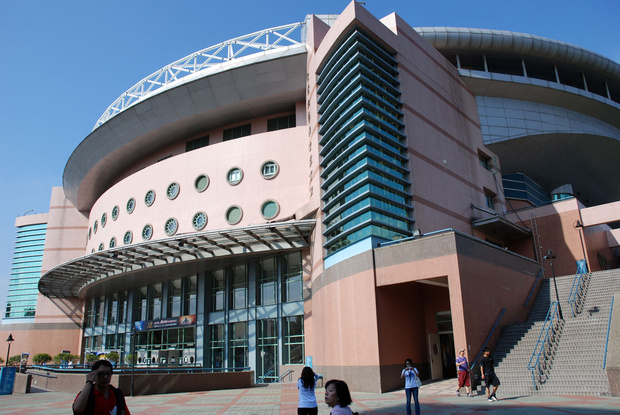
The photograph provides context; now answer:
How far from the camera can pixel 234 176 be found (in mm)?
32438

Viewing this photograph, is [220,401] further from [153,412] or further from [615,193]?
[615,193]

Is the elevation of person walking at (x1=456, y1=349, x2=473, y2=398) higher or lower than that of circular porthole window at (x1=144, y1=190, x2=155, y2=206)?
lower

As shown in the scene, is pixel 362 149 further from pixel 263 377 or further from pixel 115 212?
pixel 115 212

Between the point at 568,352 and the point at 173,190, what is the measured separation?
26.9 m

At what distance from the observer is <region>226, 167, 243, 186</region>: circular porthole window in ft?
105

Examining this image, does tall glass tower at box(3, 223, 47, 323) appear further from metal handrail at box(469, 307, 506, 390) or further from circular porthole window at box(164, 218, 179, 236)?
metal handrail at box(469, 307, 506, 390)

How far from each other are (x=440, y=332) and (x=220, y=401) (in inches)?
383

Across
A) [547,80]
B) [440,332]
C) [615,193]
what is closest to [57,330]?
[440,332]

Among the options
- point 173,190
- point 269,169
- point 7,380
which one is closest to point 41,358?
point 173,190

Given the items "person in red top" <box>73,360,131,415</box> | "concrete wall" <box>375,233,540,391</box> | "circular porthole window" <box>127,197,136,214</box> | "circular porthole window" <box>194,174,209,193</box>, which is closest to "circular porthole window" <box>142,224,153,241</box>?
"circular porthole window" <box>127,197,136,214</box>

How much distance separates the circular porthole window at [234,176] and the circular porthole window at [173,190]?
4.44 metres

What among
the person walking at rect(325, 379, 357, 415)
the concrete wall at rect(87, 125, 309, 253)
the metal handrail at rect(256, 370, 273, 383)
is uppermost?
the concrete wall at rect(87, 125, 309, 253)

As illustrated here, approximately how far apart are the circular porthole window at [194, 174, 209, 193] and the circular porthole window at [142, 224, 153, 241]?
507cm

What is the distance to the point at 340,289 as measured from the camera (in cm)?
2131
